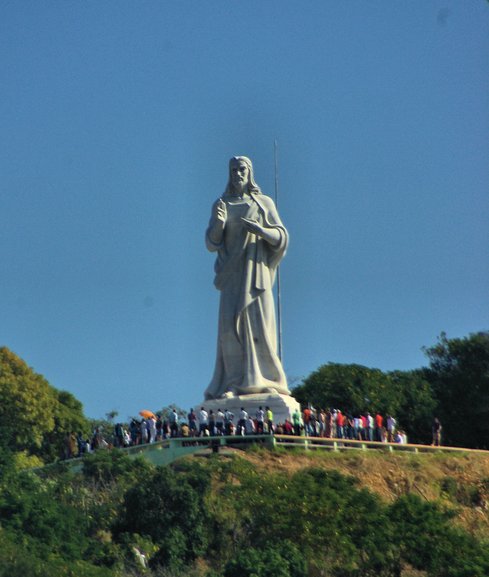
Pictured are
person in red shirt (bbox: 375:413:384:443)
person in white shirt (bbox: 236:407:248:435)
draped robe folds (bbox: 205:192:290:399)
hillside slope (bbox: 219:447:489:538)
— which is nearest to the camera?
hillside slope (bbox: 219:447:489:538)

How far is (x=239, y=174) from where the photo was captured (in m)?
51.2

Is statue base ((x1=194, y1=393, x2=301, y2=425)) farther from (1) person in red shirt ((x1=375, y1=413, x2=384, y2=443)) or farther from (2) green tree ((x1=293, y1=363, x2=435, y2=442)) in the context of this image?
(2) green tree ((x1=293, y1=363, x2=435, y2=442))

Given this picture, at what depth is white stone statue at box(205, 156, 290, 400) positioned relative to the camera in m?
50.2

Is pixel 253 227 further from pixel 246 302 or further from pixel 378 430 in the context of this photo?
pixel 378 430

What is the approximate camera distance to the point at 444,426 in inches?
2424

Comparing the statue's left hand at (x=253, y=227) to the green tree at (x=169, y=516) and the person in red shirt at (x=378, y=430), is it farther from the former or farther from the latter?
the green tree at (x=169, y=516)

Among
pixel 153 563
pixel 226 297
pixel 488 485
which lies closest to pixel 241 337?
pixel 226 297

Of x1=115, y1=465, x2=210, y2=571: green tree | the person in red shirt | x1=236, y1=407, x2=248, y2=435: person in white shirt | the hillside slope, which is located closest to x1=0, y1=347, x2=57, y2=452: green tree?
x1=236, y1=407, x2=248, y2=435: person in white shirt

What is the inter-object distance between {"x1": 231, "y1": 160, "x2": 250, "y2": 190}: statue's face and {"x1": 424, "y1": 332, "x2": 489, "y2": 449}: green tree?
13.7 meters

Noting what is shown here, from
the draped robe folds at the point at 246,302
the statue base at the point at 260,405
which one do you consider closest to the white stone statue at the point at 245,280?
→ the draped robe folds at the point at 246,302

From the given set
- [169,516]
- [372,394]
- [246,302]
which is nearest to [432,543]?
[169,516]

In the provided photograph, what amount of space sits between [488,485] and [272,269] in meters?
8.82

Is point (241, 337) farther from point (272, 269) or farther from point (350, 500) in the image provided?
point (350, 500)

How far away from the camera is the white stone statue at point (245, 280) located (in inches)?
1976
